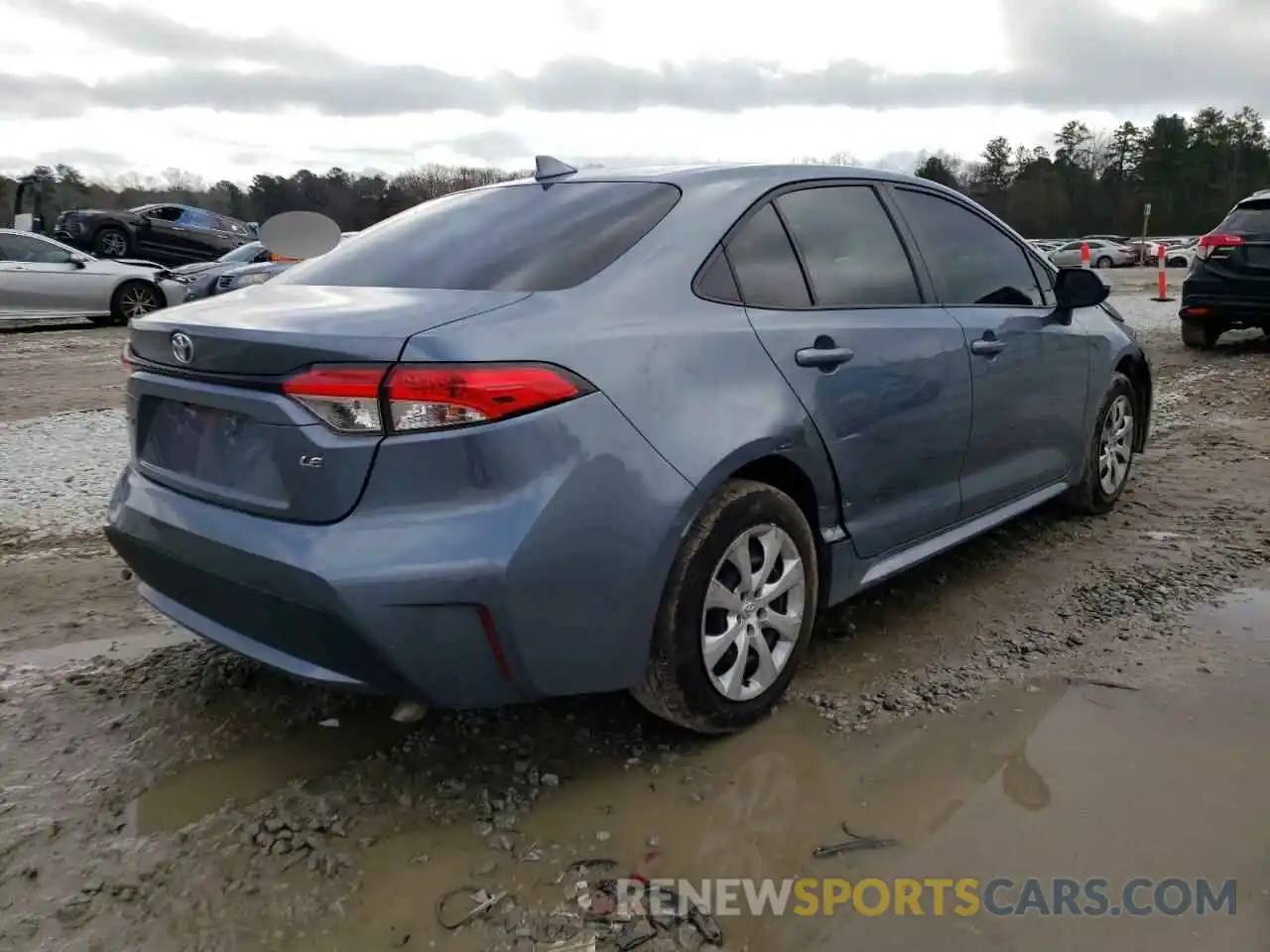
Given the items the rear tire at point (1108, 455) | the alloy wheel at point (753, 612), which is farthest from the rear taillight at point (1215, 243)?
the alloy wheel at point (753, 612)

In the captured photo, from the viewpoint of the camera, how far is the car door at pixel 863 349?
9.11 feet

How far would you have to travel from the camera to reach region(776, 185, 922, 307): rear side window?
298 cm

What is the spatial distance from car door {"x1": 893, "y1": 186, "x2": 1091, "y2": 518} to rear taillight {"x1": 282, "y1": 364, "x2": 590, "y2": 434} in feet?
6.33

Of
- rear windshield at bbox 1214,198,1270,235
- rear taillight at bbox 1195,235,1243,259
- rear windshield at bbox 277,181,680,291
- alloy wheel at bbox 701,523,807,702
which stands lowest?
alloy wheel at bbox 701,523,807,702

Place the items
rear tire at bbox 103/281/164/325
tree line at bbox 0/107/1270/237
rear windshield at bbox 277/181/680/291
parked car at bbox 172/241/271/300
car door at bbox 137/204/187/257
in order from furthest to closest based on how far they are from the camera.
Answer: tree line at bbox 0/107/1270/237
car door at bbox 137/204/187/257
rear tire at bbox 103/281/164/325
parked car at bbox 172/241/271/300
rear windshield at bbox 277/181/680/291

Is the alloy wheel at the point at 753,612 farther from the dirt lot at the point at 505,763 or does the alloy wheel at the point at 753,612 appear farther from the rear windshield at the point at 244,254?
the rear windshield at the point at 244,254

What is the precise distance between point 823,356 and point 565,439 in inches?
38.6

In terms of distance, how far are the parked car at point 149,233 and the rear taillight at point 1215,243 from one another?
19.0 m

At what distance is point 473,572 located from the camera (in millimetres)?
2076

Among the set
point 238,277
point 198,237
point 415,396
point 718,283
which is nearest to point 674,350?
point 718,283

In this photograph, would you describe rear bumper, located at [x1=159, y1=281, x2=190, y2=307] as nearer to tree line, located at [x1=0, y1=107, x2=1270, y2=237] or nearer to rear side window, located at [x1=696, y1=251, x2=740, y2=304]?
rear side window, located at [x1=696, y1=251, x2=740, y2=304]

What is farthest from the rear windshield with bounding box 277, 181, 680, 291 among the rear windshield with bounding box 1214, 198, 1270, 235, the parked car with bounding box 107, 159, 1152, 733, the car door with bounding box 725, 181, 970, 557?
the rear windshield with bounding box 1214, 198, 1270, 235

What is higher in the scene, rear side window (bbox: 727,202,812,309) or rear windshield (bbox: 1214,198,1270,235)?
rear windshield (bbox: 1214,198,1270,235)

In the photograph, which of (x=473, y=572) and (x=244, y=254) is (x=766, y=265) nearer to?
(x=473, y=572)
